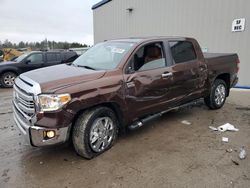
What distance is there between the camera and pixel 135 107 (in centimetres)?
399

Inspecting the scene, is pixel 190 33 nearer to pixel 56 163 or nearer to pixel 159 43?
pixel 159 43

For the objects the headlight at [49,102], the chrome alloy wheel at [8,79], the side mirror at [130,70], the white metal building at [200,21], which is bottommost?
the chrome alloy wheel at [8,79]

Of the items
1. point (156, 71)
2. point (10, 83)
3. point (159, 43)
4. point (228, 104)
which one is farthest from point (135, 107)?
point (10, 83)

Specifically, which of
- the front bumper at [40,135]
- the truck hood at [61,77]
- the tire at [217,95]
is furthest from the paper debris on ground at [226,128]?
the front bumper at [40,135]

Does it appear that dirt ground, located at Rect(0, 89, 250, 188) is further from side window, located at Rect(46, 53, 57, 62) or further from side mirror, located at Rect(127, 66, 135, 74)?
side window, located at Rect(46, 53, 57, 62)

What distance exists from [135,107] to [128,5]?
11492 mm

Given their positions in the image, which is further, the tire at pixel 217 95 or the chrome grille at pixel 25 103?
the tire at pixel 217 95

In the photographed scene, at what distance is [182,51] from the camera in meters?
5.00

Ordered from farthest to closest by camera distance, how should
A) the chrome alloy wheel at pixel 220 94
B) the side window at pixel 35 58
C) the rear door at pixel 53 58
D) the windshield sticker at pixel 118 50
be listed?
the rear door at pixel 53 58, the side window at pixel 35 58, the chrome alloy wheel at pixel 220 94, the windshield sticker at pixel 118 50

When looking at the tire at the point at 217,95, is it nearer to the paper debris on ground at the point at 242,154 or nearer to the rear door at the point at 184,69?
the rear door at the point at 184,69

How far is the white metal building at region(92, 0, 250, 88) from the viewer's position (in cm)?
852

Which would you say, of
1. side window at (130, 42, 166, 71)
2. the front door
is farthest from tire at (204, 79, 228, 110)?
side window at (130, 42, 166, 71)

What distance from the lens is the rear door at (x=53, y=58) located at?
38.2ft

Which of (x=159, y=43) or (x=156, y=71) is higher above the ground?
(x=159, y=43)
